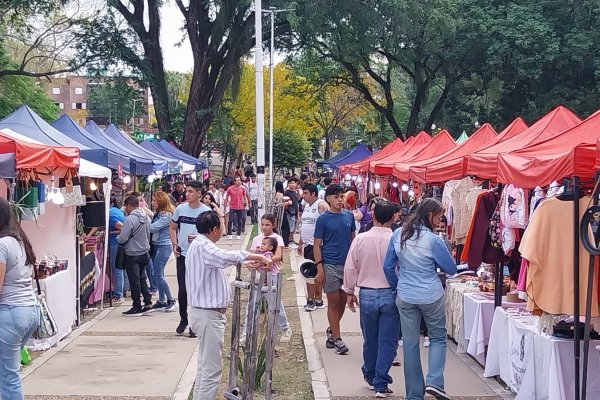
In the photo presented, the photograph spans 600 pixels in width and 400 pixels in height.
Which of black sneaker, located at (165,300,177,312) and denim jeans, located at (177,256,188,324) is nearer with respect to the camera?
denim jeans, located at (177,256,188,324)

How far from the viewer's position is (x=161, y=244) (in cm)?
1257

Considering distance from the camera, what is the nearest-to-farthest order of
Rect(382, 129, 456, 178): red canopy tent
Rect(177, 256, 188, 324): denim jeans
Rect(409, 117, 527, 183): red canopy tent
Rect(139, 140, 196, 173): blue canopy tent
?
Rect(177, 256, 188, 324): denim jeans
Rect(409, 117, 527, 183): red canopy tent
Rect(382, 129, 456, 178): red canopy tent
Rect(139, 140, 196, 173): blue canopy tent

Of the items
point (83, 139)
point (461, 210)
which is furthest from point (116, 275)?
point (461, 210)

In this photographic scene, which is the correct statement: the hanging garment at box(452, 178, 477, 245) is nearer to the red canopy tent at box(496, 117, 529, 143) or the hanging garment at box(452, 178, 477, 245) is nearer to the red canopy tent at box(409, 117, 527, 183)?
the red canopy tent at box(409, 117, 527, 183)

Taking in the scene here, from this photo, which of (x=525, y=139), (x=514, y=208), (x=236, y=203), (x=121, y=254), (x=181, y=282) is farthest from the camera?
(x=236, y=203)

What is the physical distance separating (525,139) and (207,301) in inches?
187

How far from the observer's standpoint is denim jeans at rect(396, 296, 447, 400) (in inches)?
269

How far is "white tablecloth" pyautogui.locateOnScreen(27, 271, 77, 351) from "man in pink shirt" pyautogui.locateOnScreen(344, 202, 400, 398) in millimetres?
3865

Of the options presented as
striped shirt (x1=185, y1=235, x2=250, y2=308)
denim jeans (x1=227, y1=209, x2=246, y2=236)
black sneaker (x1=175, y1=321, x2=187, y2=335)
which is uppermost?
striped shirt (x1=185, y1=235, x2=250, y2=308)

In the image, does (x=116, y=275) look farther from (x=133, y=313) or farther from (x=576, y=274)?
(x=576, y=274)

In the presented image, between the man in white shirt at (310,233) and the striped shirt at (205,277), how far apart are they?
5676 millimetres

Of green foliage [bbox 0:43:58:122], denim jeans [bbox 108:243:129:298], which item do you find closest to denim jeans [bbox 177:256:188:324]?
denim jeans [bbox 108:243:129:298]

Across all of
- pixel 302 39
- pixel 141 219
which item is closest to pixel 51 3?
pixel 302 39

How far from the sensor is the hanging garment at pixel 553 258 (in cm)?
624
